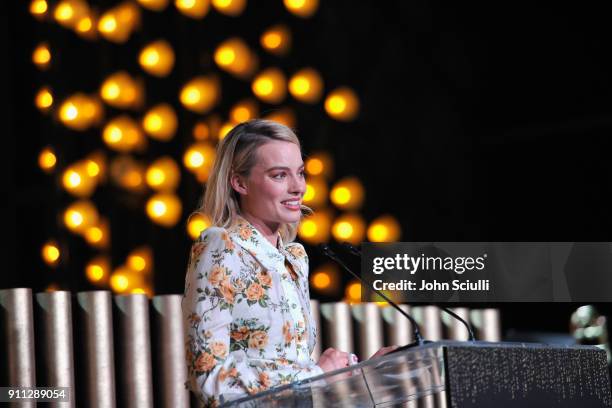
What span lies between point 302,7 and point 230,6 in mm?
361

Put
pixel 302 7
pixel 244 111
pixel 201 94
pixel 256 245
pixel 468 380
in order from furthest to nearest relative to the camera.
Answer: pixel 302 7
pixel 244 111
pixel 201 94
pixel 256 245
pixel 468 380

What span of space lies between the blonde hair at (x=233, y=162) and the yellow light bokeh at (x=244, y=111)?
1.59 metres

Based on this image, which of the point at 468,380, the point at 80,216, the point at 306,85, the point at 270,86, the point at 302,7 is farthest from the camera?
the point at 302,7

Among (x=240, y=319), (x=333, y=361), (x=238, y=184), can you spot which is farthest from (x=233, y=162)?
(x=333, y=361)

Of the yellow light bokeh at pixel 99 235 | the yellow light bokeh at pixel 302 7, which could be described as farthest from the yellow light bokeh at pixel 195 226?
the yellow light bokeh at pixel 302 7

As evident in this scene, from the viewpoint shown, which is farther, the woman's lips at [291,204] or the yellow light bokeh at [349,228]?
the yellow light bokeh at [349,228]

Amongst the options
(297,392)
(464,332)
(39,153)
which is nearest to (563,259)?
(464,332)

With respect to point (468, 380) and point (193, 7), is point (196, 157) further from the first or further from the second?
point (468, 380)

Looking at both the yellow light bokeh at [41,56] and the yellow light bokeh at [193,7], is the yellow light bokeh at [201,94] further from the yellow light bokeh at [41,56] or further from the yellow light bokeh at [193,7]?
the yellow light bokeh at [41,56]

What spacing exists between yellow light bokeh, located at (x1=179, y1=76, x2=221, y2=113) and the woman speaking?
1429 mm

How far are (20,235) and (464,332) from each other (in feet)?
5.09

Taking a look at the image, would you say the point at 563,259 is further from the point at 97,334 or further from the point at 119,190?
the point at 97,334

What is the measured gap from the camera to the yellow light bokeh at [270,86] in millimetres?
3818

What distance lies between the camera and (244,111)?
3748 millimetres
